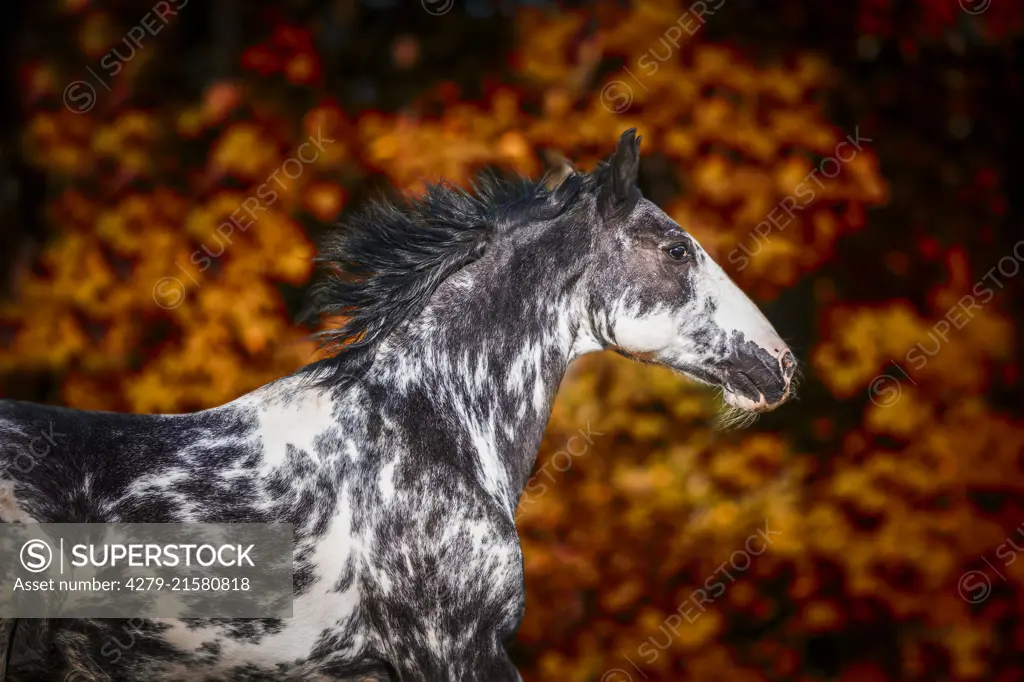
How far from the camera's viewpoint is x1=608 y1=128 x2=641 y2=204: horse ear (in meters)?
3.74

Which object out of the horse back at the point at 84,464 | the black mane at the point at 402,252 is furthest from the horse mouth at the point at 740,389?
the horse back at the point at 84,464

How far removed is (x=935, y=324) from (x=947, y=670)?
3.41 metres

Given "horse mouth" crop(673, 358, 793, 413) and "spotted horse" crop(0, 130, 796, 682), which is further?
"horse mouth" crop(673, 358, 793, 413)

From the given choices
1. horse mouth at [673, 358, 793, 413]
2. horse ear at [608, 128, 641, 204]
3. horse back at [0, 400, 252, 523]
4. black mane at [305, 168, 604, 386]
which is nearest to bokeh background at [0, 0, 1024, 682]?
black mane at [305, 168, 604, 386]

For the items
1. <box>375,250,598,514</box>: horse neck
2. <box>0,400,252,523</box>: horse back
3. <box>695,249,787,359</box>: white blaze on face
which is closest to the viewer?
<box>0,400,252,523</box>: horse back

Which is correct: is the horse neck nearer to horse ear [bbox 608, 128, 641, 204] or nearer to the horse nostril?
horse ear [bbox 608, 128, 641, 204]

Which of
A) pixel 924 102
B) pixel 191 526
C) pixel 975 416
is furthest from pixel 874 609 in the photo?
pixel 191 526

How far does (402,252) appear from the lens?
3865 millimetres

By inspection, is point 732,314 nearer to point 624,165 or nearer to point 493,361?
point 624,165

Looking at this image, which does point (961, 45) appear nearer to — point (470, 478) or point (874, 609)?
point (874, 609)

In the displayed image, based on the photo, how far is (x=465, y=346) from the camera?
3.73 metres

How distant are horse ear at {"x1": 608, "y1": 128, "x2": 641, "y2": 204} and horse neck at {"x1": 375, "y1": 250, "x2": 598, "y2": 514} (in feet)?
1.40

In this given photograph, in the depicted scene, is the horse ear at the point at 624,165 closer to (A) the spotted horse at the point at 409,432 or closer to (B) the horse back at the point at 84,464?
(A) the spotted horse at the point at 409,432

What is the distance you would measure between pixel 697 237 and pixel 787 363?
15.6 ft
